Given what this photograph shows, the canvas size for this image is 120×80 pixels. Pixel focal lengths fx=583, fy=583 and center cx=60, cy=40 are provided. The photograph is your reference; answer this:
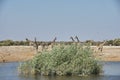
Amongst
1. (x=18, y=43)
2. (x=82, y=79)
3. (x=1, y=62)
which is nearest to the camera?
(x=82, y=79)

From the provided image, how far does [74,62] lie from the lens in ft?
121

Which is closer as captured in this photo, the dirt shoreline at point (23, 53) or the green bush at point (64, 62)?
the green bush at point (64, 62)

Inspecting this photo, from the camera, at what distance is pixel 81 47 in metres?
37.7

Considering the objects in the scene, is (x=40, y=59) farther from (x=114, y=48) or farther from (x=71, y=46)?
(x=114, y=48)

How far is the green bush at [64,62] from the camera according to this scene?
1446 inches

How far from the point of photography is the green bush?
120 ft

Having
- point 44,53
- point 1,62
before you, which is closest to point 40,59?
point 44,53

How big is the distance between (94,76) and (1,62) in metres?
22.4

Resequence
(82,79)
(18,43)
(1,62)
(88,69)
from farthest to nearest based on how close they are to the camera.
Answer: (18,43) → (1,62) → (88,69) → (82,79)

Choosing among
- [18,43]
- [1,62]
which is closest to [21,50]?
[1,62]

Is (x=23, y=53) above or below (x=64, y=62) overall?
above

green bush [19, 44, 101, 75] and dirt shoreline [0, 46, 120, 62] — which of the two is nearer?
green bush [19, 44, 101, 75]

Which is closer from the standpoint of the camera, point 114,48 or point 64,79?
point 64,79

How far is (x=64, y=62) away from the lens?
37188mm
